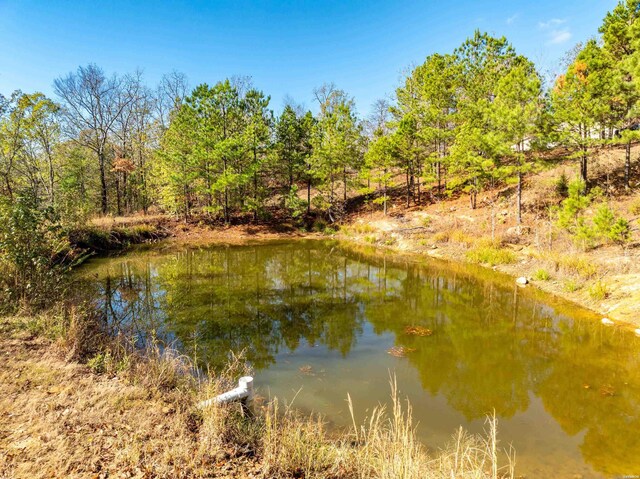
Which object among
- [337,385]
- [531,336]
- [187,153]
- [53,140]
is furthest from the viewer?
[187,153]

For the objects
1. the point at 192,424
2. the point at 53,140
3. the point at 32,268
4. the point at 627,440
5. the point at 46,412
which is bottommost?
the point at 627,440

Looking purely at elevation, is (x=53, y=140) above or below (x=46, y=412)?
above

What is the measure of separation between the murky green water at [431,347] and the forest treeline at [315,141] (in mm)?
9321

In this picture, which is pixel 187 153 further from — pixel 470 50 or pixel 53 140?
pixel 470 50

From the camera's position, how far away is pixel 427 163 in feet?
87.4

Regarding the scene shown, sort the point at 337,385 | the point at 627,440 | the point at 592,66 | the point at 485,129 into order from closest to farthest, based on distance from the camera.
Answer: the point at 627,440 < the point at 337,385 < the point at 592,66 < the point at 485,129

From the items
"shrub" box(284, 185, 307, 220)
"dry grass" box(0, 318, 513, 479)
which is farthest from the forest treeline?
"dry grass" box(0, 318, 513, 479)

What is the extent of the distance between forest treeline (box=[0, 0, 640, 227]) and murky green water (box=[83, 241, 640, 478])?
9.32 metres

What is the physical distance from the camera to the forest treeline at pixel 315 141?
1712 cm

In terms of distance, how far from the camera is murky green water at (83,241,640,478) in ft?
16.8

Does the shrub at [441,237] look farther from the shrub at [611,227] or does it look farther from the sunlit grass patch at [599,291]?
the sunlit grass patch at [599,291]

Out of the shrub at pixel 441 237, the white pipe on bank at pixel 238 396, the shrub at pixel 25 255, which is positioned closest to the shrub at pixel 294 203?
the shrub at pixel 441 237

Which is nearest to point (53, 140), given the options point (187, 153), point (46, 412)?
point (187, 153)

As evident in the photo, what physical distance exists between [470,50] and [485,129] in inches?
264
